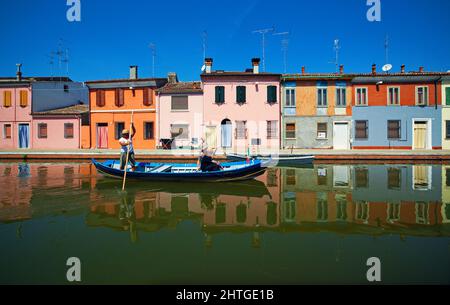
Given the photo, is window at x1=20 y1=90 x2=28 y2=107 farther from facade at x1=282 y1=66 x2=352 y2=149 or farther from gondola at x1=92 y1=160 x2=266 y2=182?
facade at x1=282 y1=66 x2=352 y2=149

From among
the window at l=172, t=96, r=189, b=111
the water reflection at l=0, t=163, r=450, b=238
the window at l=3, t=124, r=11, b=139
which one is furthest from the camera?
the window at l=3, t=124, r=11, b=139

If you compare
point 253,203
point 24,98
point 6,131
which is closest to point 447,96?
point 253,203

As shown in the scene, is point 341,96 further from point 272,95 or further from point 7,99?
point 7,99

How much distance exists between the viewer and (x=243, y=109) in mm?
24766

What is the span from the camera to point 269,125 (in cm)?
2473

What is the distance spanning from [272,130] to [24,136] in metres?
23.8

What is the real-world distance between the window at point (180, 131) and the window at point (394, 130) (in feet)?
59.7

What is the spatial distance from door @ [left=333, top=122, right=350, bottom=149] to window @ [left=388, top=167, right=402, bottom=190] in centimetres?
861

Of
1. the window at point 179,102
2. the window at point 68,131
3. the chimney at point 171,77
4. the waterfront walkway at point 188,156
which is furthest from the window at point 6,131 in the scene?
the window at point 179,102

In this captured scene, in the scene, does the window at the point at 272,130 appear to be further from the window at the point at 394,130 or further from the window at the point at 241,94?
the window at the point at 394,130

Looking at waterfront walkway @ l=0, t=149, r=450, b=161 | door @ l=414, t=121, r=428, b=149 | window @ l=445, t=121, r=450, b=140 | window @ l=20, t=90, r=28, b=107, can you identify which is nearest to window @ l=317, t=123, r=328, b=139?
waterfront walkway @ l=0, t=149, r=450, b=161

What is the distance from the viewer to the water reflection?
704 centimetres

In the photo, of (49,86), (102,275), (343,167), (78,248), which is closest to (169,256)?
(102,275)

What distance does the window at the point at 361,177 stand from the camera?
1198cm
